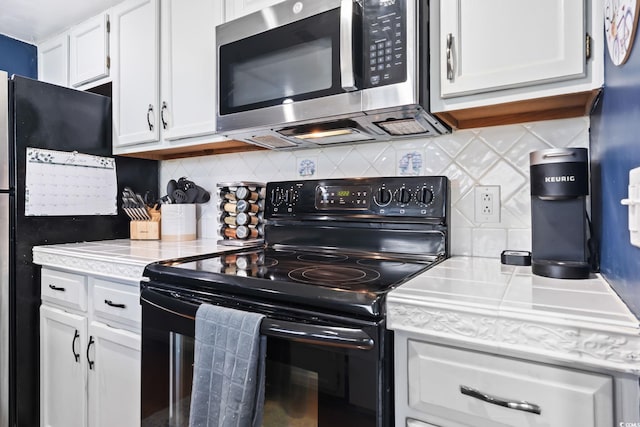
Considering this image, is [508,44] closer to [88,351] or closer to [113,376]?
[113,376]

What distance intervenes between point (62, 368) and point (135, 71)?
1381 mm

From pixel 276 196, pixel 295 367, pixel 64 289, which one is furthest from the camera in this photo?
pixel 276 196

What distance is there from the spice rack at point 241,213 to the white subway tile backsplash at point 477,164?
0.32 metres

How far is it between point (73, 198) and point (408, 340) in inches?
67.8

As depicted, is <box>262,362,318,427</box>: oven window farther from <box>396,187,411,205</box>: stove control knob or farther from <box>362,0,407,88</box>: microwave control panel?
<box>362,0,407,88</box>: microwave control panel

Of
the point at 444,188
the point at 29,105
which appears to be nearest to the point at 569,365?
the point at 444,188

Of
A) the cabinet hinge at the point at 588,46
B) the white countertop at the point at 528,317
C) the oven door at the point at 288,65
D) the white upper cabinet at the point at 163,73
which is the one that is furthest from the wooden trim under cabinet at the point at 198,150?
the cabinet hinge at the point at 588,46

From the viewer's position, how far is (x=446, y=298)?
713 millimetres

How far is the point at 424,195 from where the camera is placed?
126 centimetres

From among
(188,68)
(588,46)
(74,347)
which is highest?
(188,68)

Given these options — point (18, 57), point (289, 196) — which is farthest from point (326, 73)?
point (18, 57)

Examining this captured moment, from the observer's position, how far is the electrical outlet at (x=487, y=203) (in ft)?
4.04

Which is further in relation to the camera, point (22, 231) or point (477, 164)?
point (22, 231)

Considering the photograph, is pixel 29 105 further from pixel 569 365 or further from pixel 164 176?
pixel 569 365
